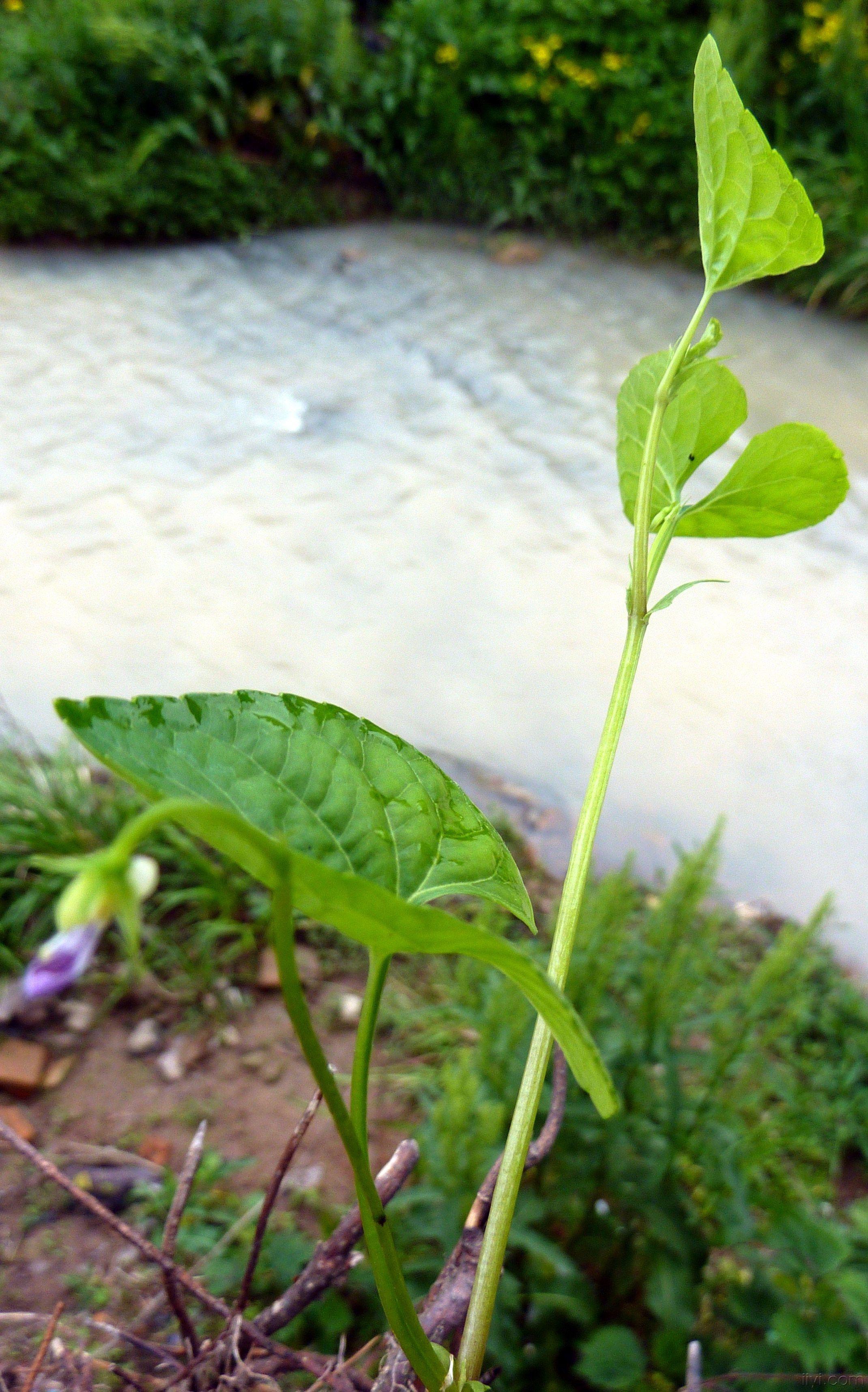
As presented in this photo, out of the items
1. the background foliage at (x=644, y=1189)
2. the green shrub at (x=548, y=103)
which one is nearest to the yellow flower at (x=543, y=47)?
the green shrub at (x=548, y=103)

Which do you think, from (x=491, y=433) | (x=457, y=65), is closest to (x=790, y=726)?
(x=491, y=433)

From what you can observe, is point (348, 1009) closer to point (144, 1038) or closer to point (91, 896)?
point (144, 1038)

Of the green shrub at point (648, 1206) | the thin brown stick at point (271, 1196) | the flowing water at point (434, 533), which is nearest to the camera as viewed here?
the thin brown stick at point (271, 1196)

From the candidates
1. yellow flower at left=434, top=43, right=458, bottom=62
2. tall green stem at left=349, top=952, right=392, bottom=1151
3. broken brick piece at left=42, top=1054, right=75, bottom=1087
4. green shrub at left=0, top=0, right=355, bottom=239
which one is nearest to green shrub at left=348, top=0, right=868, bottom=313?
yellow flower at left=434, top=43, right=458, bottom=62

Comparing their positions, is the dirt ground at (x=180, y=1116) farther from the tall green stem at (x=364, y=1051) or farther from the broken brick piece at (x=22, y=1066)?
the tall green stem at (x=364, y=1051)

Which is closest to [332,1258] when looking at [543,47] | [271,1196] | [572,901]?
[271,1196]

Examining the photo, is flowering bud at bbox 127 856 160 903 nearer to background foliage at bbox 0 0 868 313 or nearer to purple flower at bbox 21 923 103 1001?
purple flower at bbox 21 923 103 1001

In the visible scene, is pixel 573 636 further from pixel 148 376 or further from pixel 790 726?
pixel 148 376

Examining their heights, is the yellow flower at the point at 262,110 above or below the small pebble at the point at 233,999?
above
